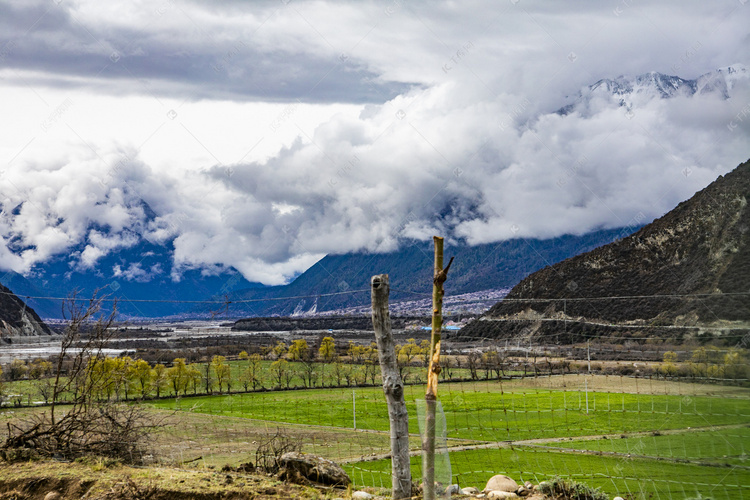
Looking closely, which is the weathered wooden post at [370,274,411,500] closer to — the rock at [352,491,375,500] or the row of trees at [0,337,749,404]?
the rock at [352,491,375,500]

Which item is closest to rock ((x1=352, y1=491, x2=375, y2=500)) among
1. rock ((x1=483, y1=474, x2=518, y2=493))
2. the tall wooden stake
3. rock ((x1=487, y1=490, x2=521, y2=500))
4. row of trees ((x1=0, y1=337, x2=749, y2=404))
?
the tall wooden stake

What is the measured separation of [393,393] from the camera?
6.54 meters

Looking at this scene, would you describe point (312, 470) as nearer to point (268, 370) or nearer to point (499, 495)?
point (499, 495)

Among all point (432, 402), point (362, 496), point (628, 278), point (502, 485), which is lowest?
point (502, 485)

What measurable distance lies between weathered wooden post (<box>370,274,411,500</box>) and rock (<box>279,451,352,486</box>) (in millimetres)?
1585

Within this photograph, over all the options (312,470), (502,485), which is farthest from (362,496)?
(502,485)

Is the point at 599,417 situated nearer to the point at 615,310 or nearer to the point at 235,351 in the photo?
the point at 235,351

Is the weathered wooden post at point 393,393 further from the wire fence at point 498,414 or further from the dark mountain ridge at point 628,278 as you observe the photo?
the dark mountain ridge at point 628,278

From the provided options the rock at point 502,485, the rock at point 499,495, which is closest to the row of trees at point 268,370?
the rock at point 502,485

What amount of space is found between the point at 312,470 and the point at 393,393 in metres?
2.19

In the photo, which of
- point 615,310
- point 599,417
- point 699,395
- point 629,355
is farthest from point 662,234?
point 699,395

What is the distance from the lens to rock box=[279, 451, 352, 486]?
7.93 meters

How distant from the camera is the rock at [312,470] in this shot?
26.0ft

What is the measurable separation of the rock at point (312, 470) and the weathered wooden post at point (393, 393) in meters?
1.59
